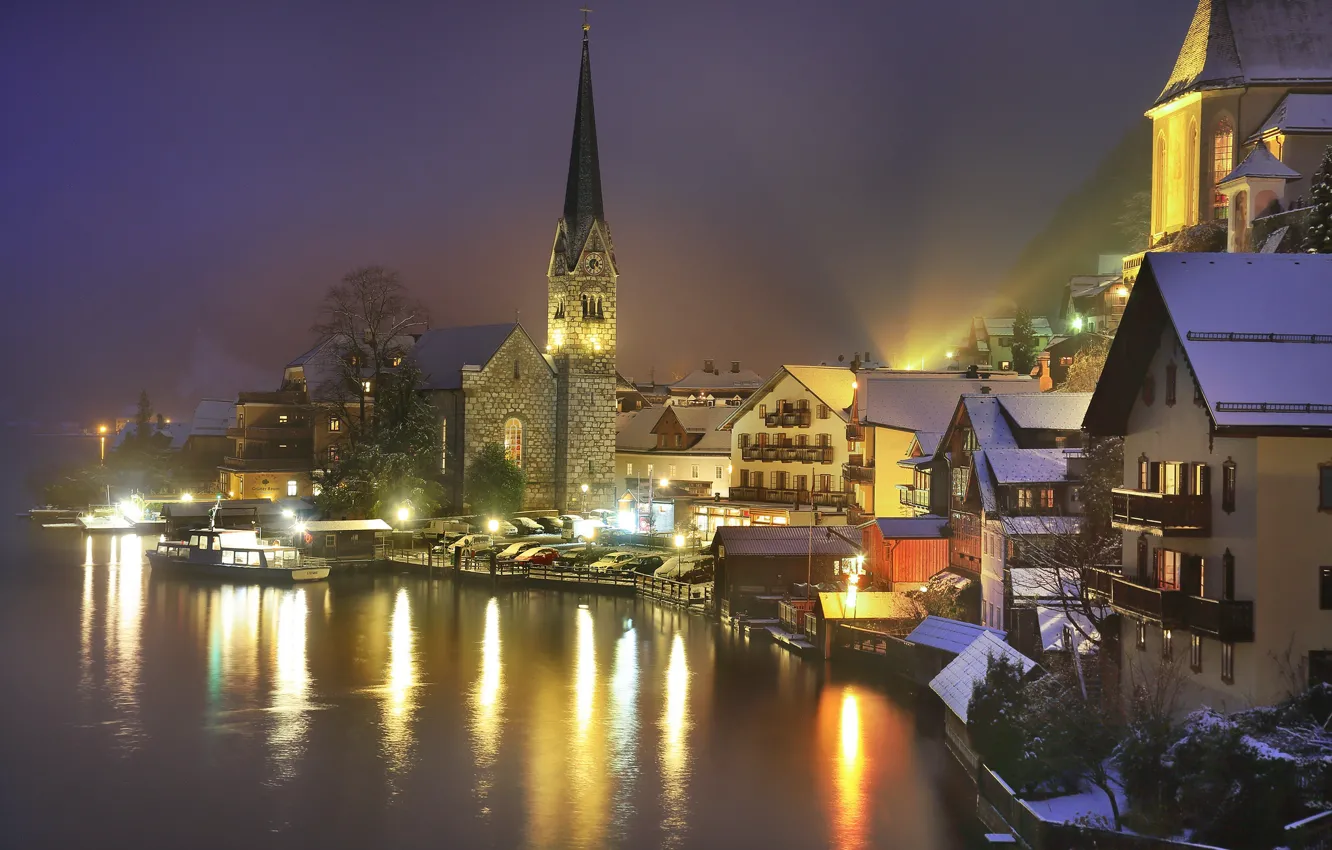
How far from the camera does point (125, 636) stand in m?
38.2

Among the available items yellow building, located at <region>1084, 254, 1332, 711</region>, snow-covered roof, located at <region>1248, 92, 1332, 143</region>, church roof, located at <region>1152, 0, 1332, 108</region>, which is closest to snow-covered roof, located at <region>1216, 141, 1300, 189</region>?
snow-covered roof, located at <region>1248, 92, 1332, 143</region>

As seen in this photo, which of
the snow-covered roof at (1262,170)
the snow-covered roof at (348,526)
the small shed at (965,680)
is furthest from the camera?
the snow-covered roof at (348,526)

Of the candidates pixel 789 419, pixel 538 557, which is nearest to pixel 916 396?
pixel 789 419

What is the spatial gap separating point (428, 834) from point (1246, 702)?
13.0 metres

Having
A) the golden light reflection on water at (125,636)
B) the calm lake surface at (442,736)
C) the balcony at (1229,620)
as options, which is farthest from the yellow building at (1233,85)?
the golden light reflection on water at (125,636)

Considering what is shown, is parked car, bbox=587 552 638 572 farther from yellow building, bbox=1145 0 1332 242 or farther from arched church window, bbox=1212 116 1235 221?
arched church window, bbox=1212 116 1235 221

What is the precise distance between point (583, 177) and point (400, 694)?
131 ft

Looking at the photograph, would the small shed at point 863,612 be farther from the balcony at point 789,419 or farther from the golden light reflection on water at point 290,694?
the balcony at point 789,419

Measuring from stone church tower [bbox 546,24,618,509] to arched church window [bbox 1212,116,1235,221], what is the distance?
29.4 metres

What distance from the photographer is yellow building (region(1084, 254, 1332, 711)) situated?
60.8 feet

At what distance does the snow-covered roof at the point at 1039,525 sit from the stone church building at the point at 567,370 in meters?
36.1

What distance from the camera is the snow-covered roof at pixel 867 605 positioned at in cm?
3441

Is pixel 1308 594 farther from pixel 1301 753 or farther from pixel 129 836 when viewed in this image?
pixel 129 836

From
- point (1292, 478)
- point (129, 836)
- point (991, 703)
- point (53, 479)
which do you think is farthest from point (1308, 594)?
point (53, 479)
